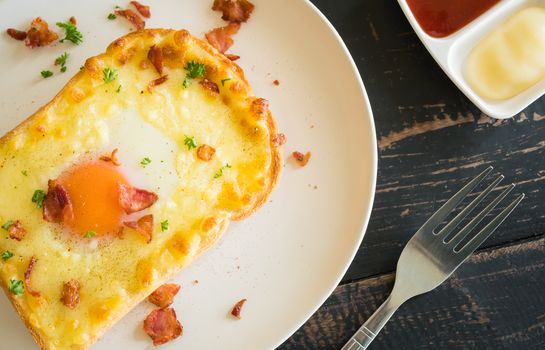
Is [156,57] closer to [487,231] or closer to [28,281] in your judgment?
[28,281]

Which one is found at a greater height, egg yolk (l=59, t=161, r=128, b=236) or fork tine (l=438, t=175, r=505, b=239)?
egg yolk (l=59, t=161, r=128, b=236)

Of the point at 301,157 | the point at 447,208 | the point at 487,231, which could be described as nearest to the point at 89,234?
the point at 301,157

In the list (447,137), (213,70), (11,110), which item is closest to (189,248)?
(213,70)

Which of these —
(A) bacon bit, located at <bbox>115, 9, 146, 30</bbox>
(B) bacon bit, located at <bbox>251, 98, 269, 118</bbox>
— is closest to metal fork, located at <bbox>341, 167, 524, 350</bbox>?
(B) bacon bit, located at <bbox>251, 98, 269, 118</bbox>

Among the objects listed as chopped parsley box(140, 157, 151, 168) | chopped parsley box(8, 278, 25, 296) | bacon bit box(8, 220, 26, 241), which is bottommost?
chopped parsley box(8, 278, 25, 296)

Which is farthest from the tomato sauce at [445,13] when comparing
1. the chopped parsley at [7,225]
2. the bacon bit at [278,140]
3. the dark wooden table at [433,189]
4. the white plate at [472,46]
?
the chopped parsley at [7,225]

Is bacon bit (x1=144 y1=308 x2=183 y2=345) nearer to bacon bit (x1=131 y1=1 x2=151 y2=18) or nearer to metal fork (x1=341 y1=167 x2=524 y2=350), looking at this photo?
metal fork (x1=341 y1=167 x2=524 y2=350)
